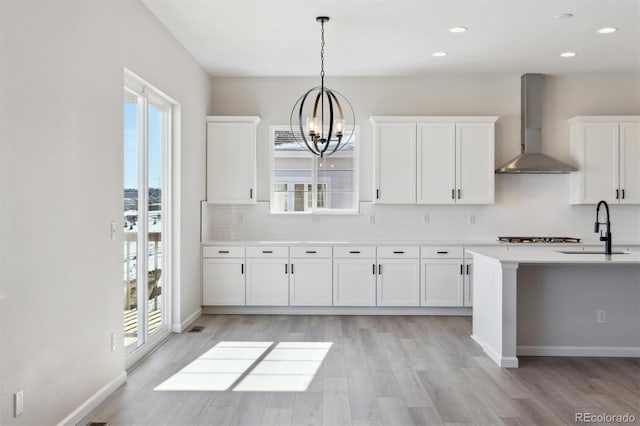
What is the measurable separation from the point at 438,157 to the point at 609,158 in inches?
83.3

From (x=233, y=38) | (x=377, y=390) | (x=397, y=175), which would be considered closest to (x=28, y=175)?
(x=377, y=390)

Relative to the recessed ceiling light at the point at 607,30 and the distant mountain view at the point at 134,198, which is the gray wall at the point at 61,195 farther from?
the recessed ceiling light at the point at 607,30

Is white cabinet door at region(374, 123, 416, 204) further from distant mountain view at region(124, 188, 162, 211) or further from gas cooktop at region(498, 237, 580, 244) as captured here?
distant mountain view at region(124, 188, 162, 211)

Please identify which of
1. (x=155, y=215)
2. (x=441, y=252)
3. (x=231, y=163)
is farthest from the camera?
(x=231, y=163)

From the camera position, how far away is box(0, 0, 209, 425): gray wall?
92.7 inches

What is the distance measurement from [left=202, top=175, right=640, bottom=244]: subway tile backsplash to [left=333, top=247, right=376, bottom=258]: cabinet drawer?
524mm

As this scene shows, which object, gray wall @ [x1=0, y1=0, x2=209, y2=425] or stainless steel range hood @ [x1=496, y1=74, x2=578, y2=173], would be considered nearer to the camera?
gray wall @ [x1=0, y1=0, x2=209, y2=425]

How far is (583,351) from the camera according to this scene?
4.27m

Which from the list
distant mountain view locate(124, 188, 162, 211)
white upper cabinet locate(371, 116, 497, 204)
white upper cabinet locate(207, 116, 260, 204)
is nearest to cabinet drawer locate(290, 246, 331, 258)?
white upper cabinet locate(207, 116, 260, 204)

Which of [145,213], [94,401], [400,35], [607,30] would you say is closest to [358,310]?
[145,213]

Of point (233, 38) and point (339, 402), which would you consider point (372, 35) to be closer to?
point (233, 38)

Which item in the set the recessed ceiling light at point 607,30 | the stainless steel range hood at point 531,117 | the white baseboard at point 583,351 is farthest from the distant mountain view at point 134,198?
the recessed ceiling light at point 607,30

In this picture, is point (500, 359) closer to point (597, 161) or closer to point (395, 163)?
point (395, 163)

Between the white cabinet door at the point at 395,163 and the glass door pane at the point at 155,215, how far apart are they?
2.62m
